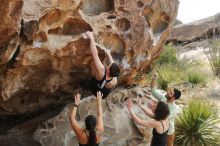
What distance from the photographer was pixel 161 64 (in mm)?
18172

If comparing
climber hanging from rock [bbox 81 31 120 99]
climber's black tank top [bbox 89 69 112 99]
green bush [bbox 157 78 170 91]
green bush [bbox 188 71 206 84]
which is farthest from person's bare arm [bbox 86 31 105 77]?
green bush [bbox 188 71 206 84]

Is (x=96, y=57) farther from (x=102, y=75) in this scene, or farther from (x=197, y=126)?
(x=197, y=126)

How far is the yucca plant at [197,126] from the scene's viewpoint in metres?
9.63

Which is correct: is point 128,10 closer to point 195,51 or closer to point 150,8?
point 150,8

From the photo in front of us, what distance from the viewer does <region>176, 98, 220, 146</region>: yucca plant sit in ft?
31.6

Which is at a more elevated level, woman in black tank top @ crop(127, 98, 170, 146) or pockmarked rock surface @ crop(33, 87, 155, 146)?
woman in black tank top @ crop(127, 98, 170, 146)

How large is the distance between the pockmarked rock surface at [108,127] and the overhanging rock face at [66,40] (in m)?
0.49

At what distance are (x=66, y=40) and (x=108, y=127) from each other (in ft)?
6.26

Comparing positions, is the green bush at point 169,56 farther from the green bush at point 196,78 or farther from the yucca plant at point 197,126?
the yucca plant at point 197,126

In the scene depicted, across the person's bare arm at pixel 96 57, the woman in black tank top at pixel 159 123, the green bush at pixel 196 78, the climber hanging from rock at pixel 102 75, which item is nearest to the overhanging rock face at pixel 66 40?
the person's bare arm at pixel 96 57

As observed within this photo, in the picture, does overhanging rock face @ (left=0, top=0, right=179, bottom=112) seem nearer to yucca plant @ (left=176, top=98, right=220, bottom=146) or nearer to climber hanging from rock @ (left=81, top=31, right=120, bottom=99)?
climber hanging from rock @ (left=81, top=31, right=120, bottom=99)

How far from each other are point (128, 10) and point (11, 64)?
2302mm

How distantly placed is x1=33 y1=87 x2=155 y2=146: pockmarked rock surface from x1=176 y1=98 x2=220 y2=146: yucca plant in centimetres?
125

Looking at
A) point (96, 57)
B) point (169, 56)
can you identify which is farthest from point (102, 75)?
point (169, 56)
